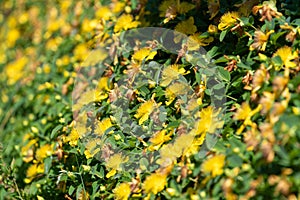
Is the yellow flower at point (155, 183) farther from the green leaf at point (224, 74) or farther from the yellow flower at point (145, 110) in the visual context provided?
the green leaf at point (224, 74)

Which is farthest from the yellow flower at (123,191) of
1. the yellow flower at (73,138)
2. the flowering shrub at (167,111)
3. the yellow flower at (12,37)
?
the yellow flower at (12,37)

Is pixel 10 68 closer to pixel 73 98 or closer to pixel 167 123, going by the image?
pixel 73 98

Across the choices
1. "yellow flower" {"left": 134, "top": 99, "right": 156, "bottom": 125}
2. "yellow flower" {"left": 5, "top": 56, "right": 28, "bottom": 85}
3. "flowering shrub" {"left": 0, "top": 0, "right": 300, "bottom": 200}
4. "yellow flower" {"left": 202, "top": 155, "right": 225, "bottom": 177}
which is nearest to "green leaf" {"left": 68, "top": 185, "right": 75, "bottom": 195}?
"flowering shrub" {"left": 0, "top": 0, "right": 300, "bottom": 200}

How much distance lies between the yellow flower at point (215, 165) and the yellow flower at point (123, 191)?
334 millimetres

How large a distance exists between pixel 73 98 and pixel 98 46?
0.34 metres

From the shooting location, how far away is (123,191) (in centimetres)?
176

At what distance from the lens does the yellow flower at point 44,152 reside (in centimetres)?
218

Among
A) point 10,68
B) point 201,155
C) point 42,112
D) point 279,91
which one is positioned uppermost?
point 279,91

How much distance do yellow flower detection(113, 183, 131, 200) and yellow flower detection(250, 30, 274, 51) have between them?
Result: 0.64m

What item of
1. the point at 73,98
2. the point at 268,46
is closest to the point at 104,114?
the point at 73,98

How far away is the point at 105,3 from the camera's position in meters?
2.96

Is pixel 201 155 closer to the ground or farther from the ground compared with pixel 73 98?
farther from the ground

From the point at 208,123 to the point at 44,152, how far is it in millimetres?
792

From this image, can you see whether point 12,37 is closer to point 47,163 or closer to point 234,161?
point 47,163
